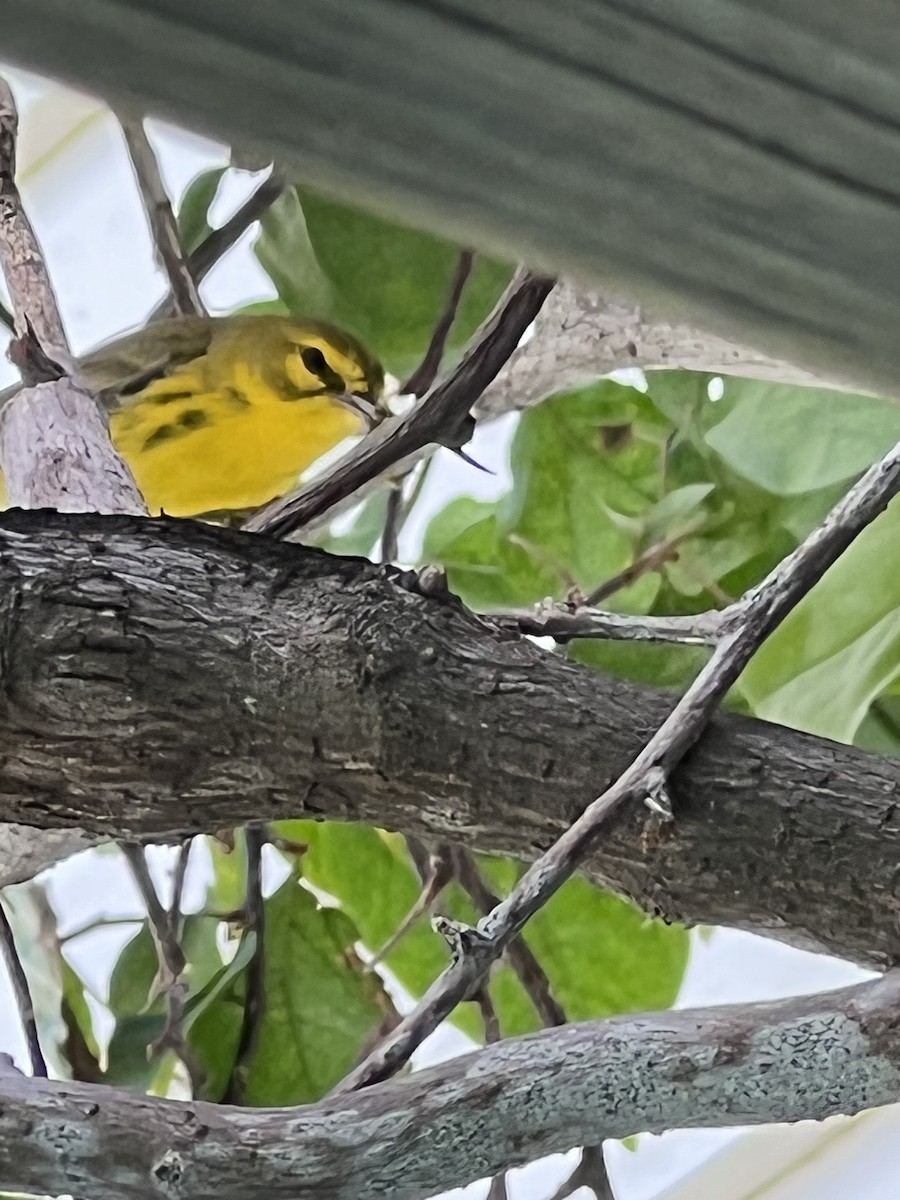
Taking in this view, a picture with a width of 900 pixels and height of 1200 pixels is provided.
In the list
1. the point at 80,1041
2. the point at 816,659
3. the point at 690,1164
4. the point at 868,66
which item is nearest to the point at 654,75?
the point at 868,66

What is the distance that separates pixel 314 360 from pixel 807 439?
19.9 inches

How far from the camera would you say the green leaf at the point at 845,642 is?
21.7 inches

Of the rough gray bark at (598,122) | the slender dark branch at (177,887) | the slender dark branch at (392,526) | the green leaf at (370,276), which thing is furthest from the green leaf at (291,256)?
the rough gray bark at (598,122)

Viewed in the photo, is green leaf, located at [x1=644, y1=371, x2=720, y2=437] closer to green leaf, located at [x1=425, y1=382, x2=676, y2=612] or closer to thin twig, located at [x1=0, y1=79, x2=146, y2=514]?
green leaf, located at [x1=425, y1=382, x2=676, y2=612]

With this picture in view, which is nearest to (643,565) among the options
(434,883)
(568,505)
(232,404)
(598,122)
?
(568,505)

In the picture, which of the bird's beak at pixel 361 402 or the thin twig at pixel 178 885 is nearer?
the thin twig at pixel 178 885

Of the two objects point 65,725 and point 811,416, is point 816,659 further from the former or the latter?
point 65,725

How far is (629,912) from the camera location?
738 mm

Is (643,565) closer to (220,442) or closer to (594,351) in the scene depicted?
(594,351)

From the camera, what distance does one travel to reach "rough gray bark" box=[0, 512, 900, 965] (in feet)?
1.20

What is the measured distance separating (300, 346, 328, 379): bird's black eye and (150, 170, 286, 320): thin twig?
13 cm

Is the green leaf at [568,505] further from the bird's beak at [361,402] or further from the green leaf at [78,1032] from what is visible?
the green leaf at [78,1032]

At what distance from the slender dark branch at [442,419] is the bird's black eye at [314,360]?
1.84 ft

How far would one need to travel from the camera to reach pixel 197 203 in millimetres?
862
